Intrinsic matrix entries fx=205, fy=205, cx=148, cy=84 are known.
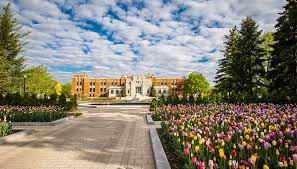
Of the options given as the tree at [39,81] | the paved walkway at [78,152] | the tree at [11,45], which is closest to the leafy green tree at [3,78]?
the tree at [11,45]

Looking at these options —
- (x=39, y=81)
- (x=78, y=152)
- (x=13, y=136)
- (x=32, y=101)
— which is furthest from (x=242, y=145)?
(x=39, y=81)

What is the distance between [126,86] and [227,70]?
66.8 meters

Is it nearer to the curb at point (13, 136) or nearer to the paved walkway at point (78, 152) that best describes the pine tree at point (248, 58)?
the paved walkway at point (78, 152)

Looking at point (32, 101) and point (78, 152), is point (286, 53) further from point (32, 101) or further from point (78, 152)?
point (32, 101)

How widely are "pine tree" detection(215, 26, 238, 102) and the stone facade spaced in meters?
55.7

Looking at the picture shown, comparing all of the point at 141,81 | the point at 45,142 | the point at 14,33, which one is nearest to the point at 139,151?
the point at 45,142

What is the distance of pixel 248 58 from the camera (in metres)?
24.1

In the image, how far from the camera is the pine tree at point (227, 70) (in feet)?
82.0

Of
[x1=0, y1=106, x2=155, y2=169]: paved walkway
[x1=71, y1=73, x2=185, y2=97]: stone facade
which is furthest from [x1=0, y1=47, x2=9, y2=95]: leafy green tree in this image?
[x1=71, y1=73, x2=185, y2=97]: stone facade

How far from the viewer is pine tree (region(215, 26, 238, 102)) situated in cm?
2499

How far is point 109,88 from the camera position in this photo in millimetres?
93062

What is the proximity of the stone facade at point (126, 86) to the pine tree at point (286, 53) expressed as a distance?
222 feet

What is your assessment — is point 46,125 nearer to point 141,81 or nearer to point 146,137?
point 146,137

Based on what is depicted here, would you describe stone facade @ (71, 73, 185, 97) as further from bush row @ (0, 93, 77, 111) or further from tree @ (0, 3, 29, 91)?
bush row @ (0, 93, 77, 111)
